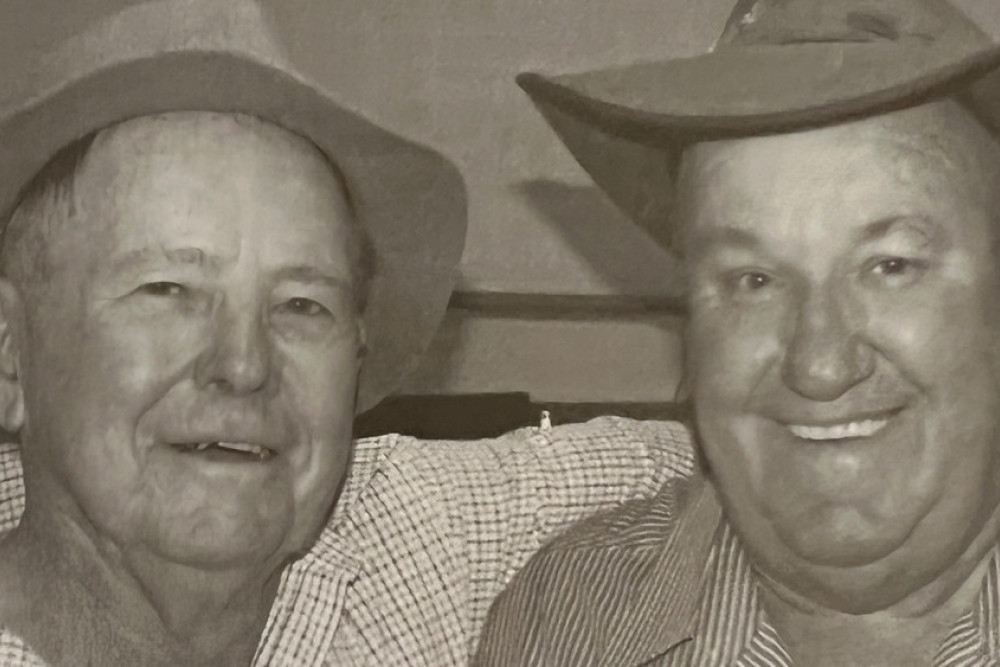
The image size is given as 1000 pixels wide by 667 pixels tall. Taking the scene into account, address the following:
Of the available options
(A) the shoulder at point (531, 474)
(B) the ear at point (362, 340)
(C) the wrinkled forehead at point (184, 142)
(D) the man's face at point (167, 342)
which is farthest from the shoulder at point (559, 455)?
(C) the wrinkled forehead at point (184, 142)

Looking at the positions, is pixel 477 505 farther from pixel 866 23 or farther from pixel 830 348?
pixel 866 23

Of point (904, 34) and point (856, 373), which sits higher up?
point (904, 34)

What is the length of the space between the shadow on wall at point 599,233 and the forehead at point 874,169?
14cm

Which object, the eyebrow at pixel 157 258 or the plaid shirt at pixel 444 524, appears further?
Answer: the plaid shirt at pixel 444 524

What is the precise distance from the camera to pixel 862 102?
1.15 metres

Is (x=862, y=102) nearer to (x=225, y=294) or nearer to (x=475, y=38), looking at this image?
(x=475, y=38)

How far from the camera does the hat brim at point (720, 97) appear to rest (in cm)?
115

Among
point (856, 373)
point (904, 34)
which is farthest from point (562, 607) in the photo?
point (904, 34)

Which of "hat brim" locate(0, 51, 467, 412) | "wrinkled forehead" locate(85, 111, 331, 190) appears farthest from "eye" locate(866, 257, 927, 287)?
"wrinkled forehead" locate(85, 111, 331, 190)

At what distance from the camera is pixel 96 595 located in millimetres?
1203

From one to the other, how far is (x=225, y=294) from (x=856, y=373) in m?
0.49

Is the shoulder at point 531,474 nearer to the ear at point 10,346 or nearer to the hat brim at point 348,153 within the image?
the hat brim at point 348,153

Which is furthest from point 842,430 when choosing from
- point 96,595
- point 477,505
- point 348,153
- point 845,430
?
point 96,595

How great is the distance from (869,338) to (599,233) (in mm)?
283
